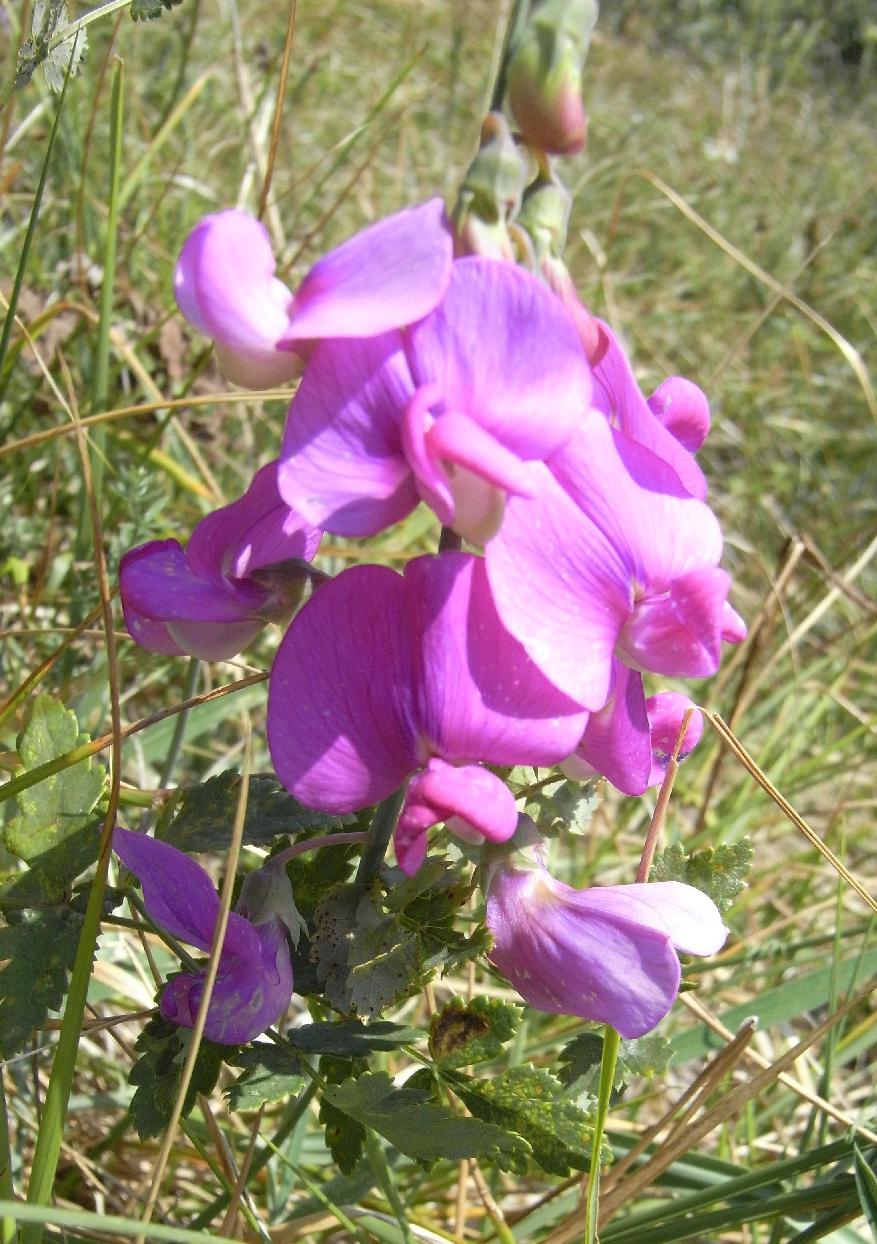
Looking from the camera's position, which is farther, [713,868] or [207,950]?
[713,868]

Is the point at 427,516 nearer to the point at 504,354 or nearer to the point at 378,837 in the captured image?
the point at 378,837

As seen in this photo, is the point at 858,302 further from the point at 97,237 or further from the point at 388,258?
the point at 388,258

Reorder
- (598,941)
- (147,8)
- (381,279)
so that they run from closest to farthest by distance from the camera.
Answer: (381,279) → (598,941) → (147,8)

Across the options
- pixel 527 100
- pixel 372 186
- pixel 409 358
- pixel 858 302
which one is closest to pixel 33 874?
pixel 409 358

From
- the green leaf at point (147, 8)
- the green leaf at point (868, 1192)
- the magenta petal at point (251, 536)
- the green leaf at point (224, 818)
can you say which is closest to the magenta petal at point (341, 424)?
the magenta petal at point (251, 536)

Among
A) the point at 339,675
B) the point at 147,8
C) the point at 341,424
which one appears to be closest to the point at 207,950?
the point at 339,675

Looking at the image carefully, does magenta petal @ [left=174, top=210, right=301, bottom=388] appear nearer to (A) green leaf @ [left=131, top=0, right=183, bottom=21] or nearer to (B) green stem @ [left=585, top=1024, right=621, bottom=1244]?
(A) green leaf @ [left=131, top=0, right=183, bottom=21]

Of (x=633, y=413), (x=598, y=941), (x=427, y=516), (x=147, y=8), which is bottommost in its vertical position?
(x=427, y=516)
